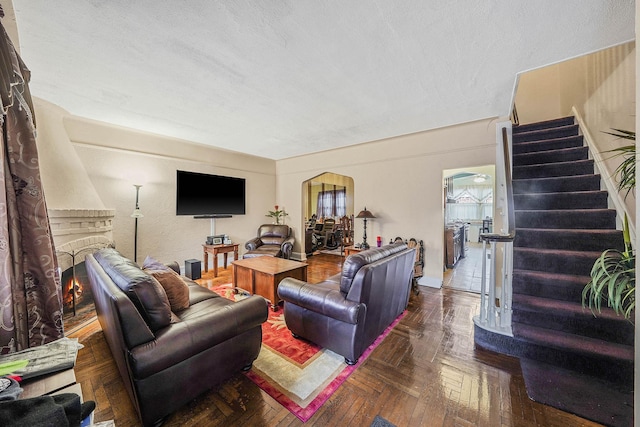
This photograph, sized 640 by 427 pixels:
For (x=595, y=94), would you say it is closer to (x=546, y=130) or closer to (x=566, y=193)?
(x=546, y=130)

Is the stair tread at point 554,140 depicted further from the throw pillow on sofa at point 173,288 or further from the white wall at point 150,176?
the white wall at point 150,176

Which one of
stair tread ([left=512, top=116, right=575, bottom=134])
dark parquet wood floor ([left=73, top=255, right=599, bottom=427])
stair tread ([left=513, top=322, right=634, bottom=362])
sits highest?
stair tread ([left=512, top=116, right=575, bottom=134])

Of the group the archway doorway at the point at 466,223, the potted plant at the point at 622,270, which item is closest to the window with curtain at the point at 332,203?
the archway doorway at the point at 466,223

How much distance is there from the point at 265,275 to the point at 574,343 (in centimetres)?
294

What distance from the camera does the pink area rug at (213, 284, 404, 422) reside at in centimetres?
159

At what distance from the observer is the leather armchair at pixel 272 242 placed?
4.69m

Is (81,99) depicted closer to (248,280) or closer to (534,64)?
(248,280)

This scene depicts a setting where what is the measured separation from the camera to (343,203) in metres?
9.67

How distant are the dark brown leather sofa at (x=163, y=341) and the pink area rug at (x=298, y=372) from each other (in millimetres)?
217

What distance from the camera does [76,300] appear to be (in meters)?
2.78

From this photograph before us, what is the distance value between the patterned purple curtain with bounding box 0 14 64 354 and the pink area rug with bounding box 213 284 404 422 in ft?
4.27

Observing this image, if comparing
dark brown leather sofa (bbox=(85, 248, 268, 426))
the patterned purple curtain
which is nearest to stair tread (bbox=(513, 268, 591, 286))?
dark brown leather sofa (bbox=(85, 248, 268, 426))

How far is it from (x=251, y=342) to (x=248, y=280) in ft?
5.16

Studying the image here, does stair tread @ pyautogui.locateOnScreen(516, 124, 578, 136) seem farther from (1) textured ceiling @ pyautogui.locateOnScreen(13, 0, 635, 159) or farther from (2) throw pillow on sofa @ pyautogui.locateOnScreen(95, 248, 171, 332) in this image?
(2) throw pillow on sofa @ pyautogui.locateOnScreen(95, 248, 171, 332)
